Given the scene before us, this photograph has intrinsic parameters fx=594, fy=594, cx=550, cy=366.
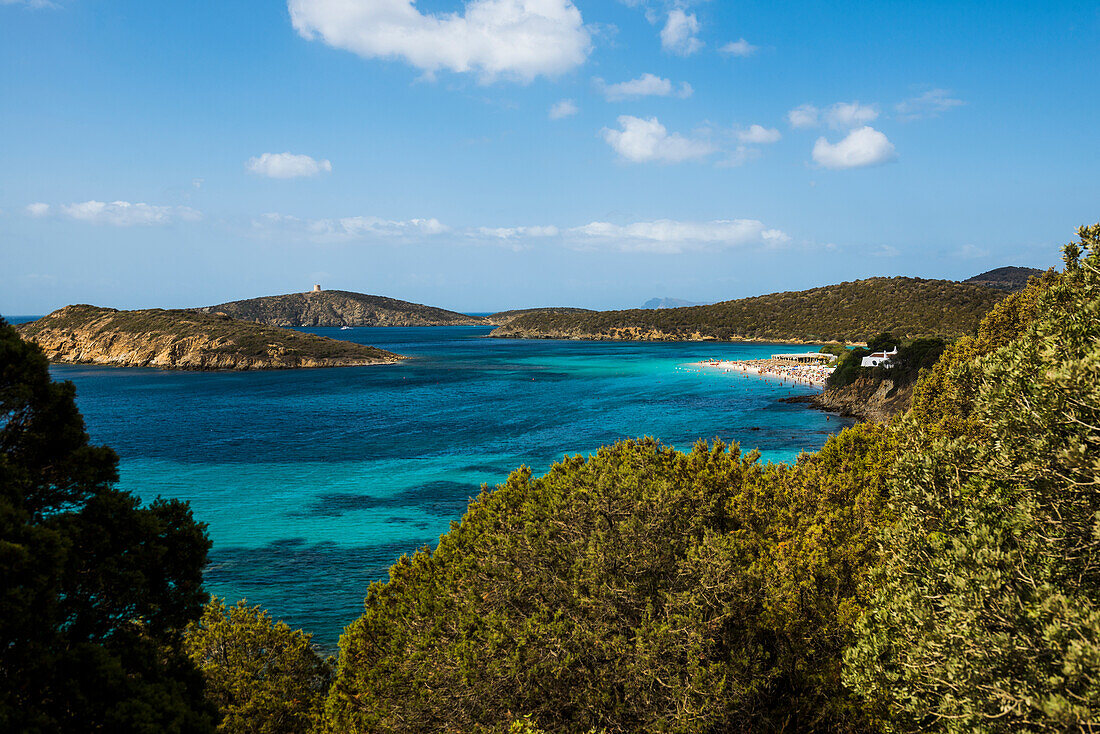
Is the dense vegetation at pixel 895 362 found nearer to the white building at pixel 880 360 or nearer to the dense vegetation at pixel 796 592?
the white building at pixel 880 360

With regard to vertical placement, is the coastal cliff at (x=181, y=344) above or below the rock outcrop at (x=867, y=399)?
above

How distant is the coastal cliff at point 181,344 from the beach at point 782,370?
76013mm

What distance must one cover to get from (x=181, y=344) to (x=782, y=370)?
126 m

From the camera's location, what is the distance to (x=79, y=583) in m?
8.63

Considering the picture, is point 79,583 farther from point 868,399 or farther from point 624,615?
point 868,399

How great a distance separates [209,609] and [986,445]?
56.6 ft

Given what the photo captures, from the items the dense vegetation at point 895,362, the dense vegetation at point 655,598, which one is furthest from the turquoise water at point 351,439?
the dense vegetation at point 655,598

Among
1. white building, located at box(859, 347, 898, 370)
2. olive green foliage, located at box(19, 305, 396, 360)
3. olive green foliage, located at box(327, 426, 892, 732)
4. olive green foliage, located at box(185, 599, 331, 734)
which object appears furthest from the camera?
olive green foliage, located at box(19, 305, 396, 360)

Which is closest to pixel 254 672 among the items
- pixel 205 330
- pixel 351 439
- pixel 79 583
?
pixel 79 583

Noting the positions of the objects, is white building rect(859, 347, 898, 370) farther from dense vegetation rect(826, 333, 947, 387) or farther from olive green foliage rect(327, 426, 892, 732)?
olive green foliage rect(327, 426, 892, 732)

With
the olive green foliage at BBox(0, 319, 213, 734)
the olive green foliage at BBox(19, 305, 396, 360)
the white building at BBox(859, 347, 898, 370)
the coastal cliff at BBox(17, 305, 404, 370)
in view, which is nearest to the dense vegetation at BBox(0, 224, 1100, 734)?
the olive green foliage at BBox(0, 319, 213, 734)

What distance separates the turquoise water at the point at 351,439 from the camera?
1211 inches

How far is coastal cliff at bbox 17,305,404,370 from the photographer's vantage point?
12775 centimetres

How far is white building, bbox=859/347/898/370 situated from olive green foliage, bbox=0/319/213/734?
70.6 metres
